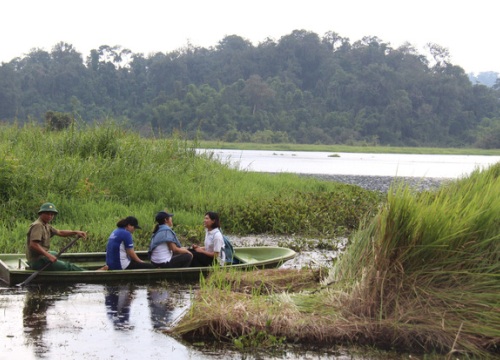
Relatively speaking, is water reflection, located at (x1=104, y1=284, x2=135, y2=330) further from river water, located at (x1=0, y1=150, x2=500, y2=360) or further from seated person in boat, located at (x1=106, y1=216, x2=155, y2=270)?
seated person in boat, located at (x1=106, y1=216, x2=155, y2=270)

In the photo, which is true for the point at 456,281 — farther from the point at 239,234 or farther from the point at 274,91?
the point at 274,91

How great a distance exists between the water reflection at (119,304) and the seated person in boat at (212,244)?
45.5 inches

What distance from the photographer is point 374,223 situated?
7.87 meters

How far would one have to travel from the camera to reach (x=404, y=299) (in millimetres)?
7398

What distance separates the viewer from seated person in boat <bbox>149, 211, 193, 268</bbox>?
10.2 m

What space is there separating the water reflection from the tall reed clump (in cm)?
249

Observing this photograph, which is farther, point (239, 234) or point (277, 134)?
point (277, 134)

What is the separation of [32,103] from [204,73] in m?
25.3

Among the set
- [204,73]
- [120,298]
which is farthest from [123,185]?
[204,73]

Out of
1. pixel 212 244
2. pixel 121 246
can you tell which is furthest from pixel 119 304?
pixel 212 244

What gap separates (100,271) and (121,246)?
520mm

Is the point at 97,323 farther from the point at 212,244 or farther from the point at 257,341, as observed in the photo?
the point at 212,244

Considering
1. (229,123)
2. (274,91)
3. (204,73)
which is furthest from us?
(204,73)

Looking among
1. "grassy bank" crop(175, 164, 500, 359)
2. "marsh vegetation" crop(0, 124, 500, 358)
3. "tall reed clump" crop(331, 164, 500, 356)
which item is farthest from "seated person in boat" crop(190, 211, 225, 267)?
"tall reed clump" crop(331, 164, 500, 356)
